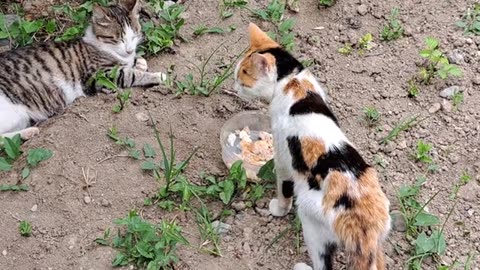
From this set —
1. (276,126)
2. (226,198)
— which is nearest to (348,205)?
(276,126)

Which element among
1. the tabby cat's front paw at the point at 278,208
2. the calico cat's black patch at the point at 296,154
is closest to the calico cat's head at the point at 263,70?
the calico cat's black patch at the point at 296,154

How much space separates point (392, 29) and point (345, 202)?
186cm

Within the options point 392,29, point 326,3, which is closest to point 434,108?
point 392,29

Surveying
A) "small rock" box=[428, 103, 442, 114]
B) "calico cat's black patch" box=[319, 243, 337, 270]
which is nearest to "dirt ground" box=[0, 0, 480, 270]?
"small rock" box=[428, 103, 442, 114]

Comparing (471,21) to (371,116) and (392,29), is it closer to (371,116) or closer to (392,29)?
(392,29)

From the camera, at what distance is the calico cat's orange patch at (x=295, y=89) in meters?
3.17

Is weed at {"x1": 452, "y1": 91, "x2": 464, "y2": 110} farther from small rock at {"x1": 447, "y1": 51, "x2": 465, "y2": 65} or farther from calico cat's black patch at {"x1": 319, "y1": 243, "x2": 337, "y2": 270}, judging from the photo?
calico cat's black patch at {"x1": 319, "y1": 243, "x2": 337, "y2": 270}

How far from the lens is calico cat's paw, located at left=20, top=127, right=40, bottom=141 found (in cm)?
386

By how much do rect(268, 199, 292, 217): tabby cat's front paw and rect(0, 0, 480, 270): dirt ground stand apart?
0.13ft

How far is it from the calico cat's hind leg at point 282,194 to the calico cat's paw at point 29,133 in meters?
1.40

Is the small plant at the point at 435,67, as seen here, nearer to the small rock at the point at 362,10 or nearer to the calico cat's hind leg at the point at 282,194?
the small rock at the point at 362,10

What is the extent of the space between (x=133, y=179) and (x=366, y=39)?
168 cm

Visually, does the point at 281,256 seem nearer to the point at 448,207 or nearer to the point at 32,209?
the point at 448,207

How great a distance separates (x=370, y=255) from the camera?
8.97 ft
